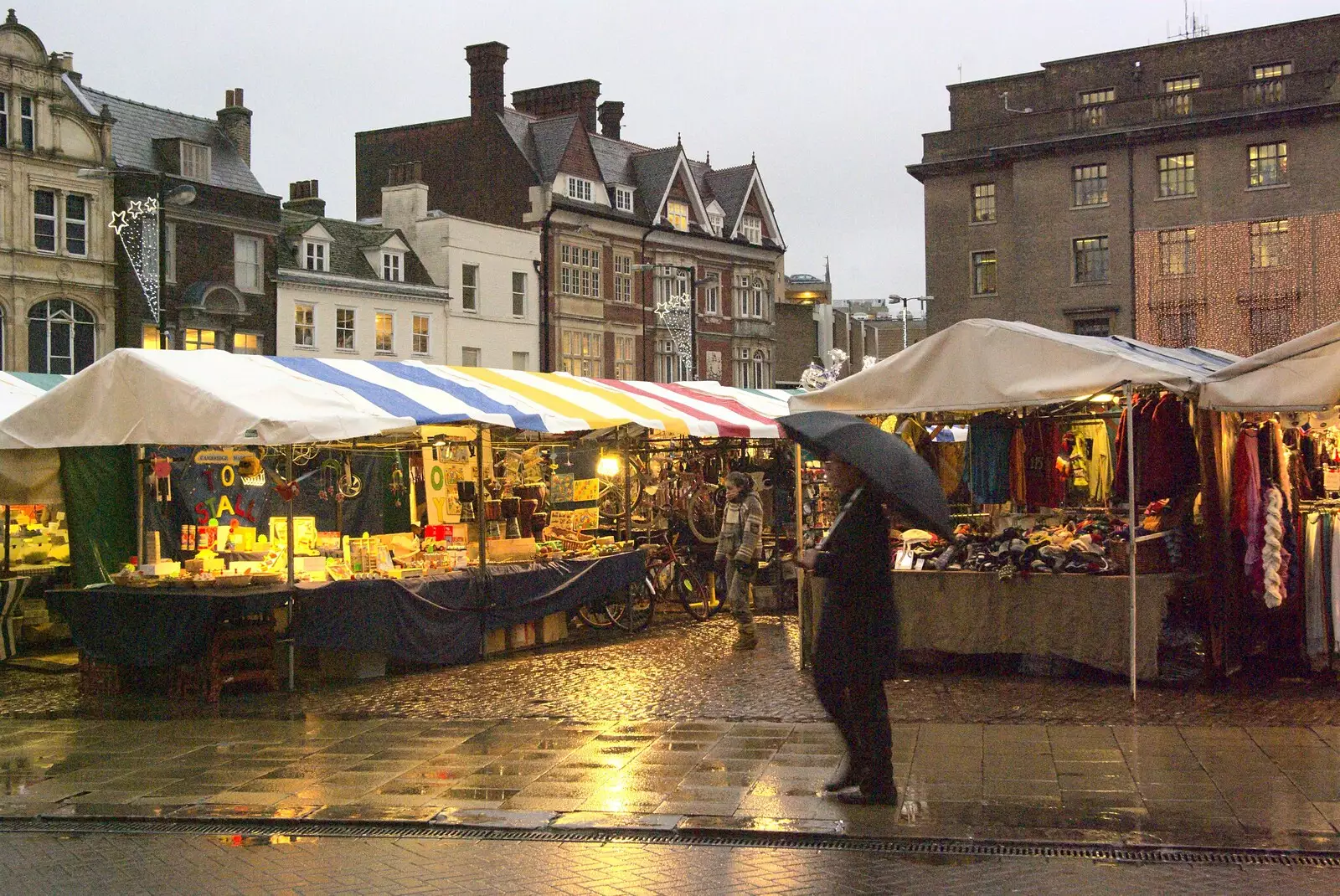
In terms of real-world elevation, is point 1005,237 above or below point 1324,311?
above

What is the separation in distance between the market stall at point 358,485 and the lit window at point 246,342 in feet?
75.6

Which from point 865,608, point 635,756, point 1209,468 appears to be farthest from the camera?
point 1209,468

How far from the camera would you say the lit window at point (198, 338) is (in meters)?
39.0

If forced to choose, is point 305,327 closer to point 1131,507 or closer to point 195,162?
point 195,162

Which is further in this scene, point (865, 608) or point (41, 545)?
point (41, 545)

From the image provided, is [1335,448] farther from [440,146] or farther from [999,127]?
[440,146]

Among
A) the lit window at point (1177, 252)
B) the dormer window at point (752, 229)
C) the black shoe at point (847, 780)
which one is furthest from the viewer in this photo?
the dormer window at point (752, 229)

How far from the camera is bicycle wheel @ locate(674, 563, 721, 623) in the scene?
17797 mm

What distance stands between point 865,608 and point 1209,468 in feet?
16.1

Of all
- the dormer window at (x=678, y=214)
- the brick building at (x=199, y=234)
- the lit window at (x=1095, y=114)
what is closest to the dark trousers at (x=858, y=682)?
the brick building at (x=199, y=234)

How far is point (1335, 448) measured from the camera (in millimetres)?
13117

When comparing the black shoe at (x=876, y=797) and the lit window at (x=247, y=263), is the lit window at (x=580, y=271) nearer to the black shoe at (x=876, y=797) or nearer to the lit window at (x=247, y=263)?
the lit window at (x=247, y=263)

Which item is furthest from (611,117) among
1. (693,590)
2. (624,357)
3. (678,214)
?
(693,590)

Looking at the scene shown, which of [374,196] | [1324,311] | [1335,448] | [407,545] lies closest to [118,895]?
[407,545]
